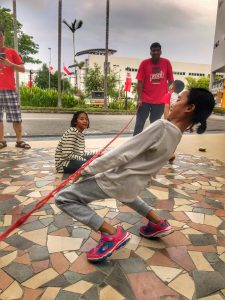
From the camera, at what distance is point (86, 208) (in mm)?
1992

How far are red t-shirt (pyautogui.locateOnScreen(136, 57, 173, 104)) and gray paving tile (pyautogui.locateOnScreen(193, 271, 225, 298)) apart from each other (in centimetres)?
347

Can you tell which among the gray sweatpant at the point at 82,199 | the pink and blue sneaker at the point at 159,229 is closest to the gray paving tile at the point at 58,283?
the gray sweatpant at the point at 82,199

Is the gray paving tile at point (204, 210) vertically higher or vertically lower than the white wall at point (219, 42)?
lower

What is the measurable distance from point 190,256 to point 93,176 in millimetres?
947

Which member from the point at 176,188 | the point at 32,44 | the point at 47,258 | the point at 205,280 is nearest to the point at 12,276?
the point at 47,258

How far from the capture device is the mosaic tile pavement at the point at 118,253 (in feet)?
5.75

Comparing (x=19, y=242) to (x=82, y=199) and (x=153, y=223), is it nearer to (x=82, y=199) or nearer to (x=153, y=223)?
(x=82, y=199)

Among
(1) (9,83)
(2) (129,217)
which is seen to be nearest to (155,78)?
(1) (9,83)

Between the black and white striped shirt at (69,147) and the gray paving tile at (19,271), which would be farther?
the black and white striped shirt at (69,147)

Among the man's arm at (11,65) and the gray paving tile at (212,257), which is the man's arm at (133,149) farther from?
the man's arm at (11,65)

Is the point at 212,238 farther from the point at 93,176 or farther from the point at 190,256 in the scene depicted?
the point at 93,176

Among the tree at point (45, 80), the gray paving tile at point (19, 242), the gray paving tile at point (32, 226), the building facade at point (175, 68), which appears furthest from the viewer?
the building facade at point (175, 68)

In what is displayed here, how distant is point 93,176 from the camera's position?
6.46ft

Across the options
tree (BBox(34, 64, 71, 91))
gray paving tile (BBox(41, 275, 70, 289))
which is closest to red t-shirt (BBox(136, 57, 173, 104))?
gray paving tile (BBox(41, 275, 70, 289))
